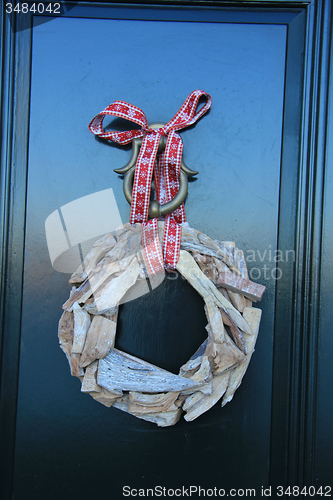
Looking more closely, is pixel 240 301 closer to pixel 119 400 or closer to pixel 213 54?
pixel 119 400

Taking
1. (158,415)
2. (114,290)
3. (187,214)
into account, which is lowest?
(158,415)

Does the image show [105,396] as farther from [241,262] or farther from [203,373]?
[241,262]

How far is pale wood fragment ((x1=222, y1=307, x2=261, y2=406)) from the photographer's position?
1.87 feet

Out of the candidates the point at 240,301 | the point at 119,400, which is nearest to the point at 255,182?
the point at 240,301

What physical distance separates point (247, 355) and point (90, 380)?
0.93ft

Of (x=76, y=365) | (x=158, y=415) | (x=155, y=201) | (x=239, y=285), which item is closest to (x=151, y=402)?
(x=158, y=415)

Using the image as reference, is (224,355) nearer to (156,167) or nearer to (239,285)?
(239,285)

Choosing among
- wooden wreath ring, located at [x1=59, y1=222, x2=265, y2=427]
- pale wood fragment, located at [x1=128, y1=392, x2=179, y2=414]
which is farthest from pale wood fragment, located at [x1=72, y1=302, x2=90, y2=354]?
pale wood fragment, located at [x1=128, y1=392, x2=179, y2=414]

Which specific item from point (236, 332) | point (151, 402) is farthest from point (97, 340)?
point (236, 332)

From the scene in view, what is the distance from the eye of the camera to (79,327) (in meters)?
0.53

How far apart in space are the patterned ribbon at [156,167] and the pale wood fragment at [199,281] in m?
0.02

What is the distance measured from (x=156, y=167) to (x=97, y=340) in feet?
1.12

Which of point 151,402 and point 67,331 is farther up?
point 67,331

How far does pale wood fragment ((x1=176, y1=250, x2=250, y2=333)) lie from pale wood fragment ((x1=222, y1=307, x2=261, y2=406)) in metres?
0.04
